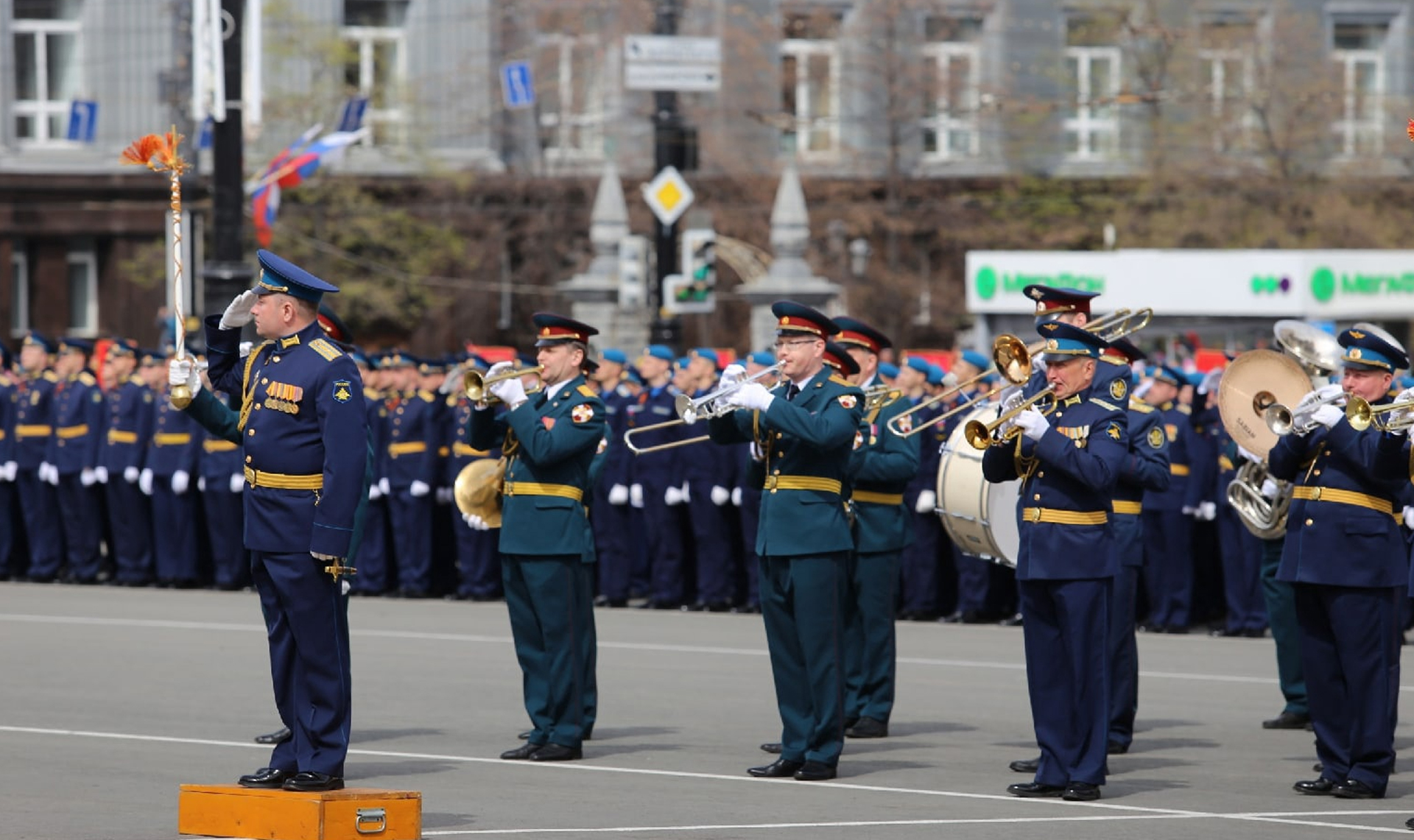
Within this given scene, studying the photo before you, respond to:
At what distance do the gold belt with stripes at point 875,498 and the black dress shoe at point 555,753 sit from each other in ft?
8.32

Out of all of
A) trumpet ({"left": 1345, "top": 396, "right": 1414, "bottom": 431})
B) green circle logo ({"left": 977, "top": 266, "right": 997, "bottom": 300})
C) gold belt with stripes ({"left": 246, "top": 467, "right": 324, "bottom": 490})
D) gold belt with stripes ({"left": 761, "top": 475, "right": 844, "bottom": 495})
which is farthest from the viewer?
green circle logo ({"left": 977, "top": 266, "right": 997, "bottom": 300})

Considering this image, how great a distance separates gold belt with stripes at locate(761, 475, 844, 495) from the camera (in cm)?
1079

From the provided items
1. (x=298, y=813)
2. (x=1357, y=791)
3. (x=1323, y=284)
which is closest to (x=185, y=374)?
(x=298, y=813)

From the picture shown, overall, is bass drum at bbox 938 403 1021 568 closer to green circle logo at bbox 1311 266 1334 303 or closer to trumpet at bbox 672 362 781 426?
trumpet at bbox 672 362 781 426

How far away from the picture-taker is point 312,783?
30.2 feet

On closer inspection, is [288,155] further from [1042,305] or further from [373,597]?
[1042,305]

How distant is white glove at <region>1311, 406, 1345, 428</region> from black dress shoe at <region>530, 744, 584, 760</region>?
377 centimetres

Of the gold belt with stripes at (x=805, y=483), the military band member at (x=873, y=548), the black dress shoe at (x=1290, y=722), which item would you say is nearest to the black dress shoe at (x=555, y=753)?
the gold belt with stripes at (x=805, y=483)

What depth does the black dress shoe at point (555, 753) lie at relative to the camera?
11.1 m

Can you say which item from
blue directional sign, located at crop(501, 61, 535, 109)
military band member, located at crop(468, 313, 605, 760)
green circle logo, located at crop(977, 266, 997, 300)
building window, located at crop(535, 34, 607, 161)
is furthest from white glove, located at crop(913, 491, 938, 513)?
building window, located at crop(535, 34, 607, 161)

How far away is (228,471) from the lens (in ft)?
65.1

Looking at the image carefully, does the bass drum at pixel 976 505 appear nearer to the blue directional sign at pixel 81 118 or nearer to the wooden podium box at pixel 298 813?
the wooden podium box at pixel 298 813

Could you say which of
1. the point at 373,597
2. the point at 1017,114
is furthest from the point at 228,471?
the point at 1017,114

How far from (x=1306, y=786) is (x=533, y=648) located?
3.66m
